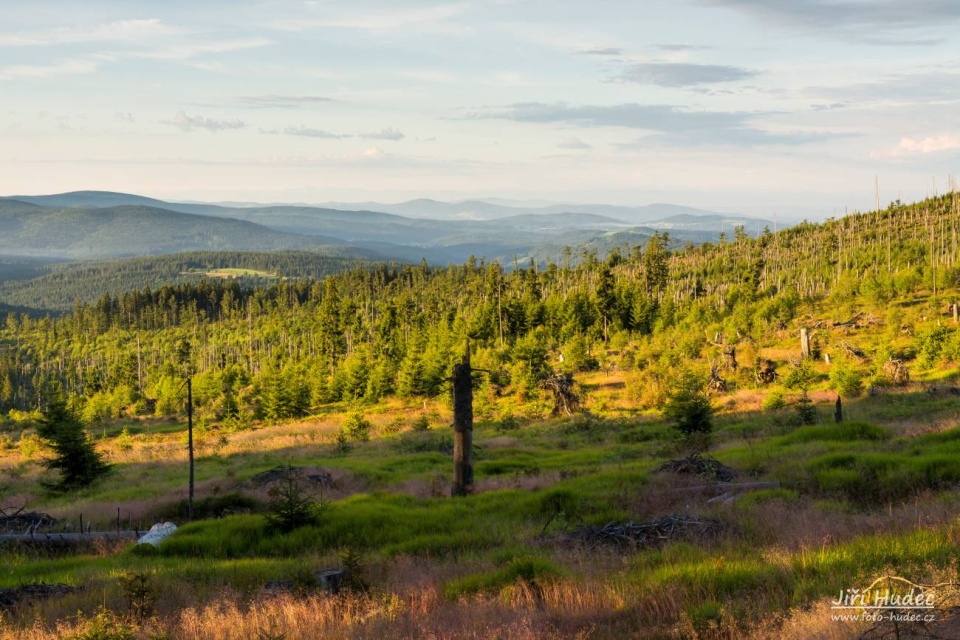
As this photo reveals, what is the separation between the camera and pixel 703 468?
59.4 feet

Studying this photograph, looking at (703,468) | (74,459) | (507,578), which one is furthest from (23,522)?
(703,468)

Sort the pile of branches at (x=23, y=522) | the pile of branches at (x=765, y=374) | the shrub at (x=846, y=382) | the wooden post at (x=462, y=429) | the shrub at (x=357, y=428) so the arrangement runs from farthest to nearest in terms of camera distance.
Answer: the pile of branches at (x=765, y=374)
the shrub at (x=357, y=428)
the shrub at (x=846, y=382)
the pile of branches at (x=23, y=522)
the wooden post at (x=462, y=429)

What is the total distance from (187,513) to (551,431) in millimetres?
24660

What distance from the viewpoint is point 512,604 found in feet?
27.1

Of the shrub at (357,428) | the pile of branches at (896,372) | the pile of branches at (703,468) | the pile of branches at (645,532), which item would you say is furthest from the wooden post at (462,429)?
the pile of branches at (896,372)

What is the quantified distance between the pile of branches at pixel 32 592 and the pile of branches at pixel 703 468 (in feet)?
48.7

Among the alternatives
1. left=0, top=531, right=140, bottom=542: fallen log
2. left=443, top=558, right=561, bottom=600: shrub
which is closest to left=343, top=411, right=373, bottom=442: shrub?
left=0, top=531, right=140, bottom=542: fallen log

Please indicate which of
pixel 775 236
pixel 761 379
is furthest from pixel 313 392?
pixel 775 236

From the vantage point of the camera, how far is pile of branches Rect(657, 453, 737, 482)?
57.6ft

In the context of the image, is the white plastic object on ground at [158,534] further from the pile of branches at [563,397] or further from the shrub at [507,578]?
the pile of branches at [563,397]

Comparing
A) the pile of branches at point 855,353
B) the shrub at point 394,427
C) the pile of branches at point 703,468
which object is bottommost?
the shrub at point 394,427

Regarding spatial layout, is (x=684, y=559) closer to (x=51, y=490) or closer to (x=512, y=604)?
(x=512, y=604)

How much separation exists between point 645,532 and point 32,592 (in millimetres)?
10896

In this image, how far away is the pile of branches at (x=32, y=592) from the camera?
10352 mm
